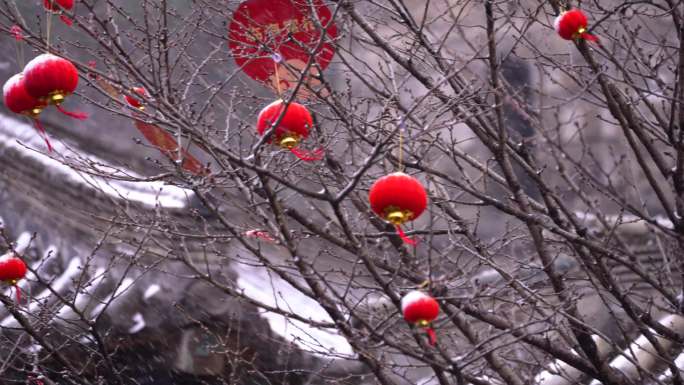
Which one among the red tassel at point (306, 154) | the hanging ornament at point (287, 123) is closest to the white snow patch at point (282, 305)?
the red tassel at point (306, 154)

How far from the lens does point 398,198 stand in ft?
→ 9.89

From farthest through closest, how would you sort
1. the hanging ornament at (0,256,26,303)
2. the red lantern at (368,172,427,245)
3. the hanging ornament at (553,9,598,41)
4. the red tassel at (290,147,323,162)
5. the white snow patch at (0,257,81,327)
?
the white snow patch at (0,257,81,327), the hanging ornament at (0,256,26,303), the hanging ornament at (553,9,598,41), the red tassel at (290,147,323,162), the red lantern at (368,172,427,245)

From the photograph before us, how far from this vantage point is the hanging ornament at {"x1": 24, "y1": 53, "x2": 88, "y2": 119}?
3.17 metres

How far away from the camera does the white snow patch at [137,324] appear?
8.02m

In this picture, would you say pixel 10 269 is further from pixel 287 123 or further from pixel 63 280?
pixel 63 280

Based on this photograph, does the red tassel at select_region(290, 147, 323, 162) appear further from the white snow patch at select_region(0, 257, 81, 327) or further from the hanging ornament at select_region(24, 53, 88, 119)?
the white snow patch at select_region(0, 257, 81, 327)

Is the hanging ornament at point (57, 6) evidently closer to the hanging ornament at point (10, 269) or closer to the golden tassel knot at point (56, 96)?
the golden tassel knot at point (56, 96)

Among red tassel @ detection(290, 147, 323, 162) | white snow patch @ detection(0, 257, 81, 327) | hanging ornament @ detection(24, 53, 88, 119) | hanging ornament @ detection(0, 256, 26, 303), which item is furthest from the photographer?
white snow patch @ detection(0, 257, 81, 327)

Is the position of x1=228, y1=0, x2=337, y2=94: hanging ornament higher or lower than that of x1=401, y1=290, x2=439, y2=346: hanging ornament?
higher

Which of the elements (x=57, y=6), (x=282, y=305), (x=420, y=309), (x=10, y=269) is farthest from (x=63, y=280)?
(x=420, y=309)

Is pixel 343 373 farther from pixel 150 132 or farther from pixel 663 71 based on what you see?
pixel 663 71

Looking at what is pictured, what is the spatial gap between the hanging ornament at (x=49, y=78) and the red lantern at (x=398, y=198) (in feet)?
4.38

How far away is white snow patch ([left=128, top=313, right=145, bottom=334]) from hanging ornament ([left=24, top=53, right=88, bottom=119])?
202 inches

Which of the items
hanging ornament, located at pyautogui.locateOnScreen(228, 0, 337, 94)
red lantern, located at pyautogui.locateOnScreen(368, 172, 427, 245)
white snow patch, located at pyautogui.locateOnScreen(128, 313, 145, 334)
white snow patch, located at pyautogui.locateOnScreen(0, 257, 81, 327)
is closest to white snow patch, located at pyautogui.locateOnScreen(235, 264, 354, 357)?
white snow patch, located at pyautogui.locateOnScreen(128, 313, 145, 334)
